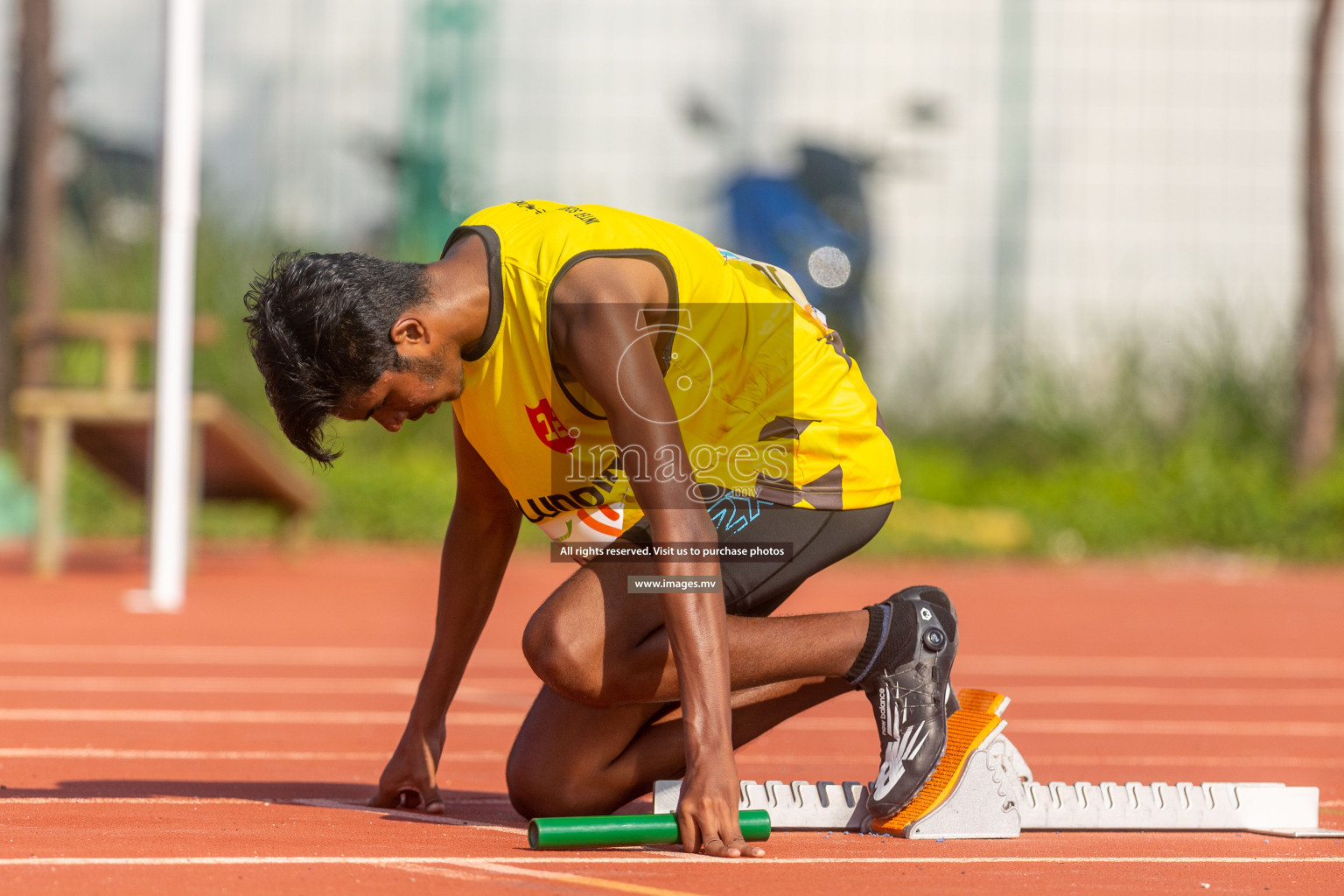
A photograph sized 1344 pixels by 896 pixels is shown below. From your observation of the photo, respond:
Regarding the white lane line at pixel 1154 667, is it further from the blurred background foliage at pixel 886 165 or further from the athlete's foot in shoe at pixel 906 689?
the blurred background foliage at pixel 886 165

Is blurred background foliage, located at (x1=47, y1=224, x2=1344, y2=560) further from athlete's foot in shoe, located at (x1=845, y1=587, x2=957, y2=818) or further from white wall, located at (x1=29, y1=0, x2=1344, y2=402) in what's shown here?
athlete's foot in shoe, located at (x1=845, y1=587, x2=957, y2=818)

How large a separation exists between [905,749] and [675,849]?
52 centimetres

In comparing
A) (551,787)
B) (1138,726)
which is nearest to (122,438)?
(1138,726)

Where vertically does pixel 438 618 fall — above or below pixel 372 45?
below

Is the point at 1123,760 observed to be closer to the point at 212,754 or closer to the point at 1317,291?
the point at 212,754

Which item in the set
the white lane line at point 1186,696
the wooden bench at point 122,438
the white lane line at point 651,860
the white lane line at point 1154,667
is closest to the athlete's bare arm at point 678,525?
the white lane line at point 651,860

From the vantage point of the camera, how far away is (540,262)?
3.20m

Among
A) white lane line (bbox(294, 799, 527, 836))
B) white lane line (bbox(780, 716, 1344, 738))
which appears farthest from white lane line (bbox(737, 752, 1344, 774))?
white lane line (bbox(294, 799, 527, 836))

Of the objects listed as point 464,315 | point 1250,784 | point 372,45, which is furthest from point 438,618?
point 372,45

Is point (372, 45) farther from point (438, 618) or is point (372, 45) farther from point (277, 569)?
point (438, 618)

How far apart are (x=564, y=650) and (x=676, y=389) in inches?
22.4

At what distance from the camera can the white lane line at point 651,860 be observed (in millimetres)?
2891

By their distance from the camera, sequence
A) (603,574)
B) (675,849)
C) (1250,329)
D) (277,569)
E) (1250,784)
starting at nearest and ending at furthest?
(675,849) < (603,574) < (1250,784) < (277,569) < (1250,329)

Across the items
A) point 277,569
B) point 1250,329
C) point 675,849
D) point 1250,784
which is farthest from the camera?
point 1250,329
